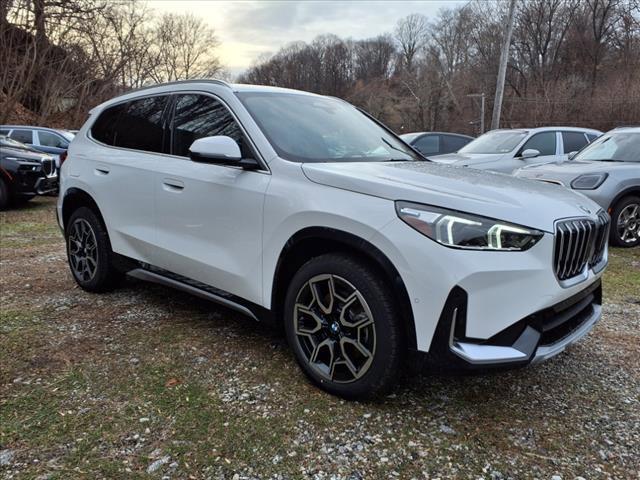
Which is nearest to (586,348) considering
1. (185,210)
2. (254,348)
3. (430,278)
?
(430,278)

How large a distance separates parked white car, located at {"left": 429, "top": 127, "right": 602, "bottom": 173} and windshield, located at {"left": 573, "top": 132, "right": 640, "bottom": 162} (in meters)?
1.16

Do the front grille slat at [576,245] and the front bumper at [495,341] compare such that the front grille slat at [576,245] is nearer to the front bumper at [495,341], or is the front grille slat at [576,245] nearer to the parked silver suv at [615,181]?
the front bumper at [495,341]

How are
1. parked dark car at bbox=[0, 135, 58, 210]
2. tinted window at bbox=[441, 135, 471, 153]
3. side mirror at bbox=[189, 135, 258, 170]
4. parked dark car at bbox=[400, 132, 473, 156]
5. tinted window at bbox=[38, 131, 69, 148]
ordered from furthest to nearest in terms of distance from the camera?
1. tinted window at bbox=[38, 131, 69, 148]
2. tinted window at bbox=[441, 135, 471, 153]
3. parked dark car at bbox=[400, 132, 473, 156]
4. parked dark car at bbox=[0, 135, 58, 210]
5. side mirror at bbox=[189, 135, 258, 170]

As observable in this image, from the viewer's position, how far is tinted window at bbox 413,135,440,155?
1205cm

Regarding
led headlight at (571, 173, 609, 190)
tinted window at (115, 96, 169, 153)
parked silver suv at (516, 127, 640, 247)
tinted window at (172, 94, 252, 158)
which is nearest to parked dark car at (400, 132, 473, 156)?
parked silver suv at (516, 127, 640, 247)

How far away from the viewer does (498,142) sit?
31.3ft

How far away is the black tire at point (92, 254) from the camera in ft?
13.8

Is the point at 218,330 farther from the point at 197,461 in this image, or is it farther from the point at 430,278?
the point at 430,278

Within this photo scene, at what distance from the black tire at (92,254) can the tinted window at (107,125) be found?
25.7 inches

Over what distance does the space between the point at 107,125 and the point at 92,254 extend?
115 cm

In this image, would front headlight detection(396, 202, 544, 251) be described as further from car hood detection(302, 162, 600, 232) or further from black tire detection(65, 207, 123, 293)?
black tire detection(65, 207, 123, 293)

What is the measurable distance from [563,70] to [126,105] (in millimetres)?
50477

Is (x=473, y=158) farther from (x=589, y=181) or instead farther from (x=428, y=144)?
(x=428, y=144)

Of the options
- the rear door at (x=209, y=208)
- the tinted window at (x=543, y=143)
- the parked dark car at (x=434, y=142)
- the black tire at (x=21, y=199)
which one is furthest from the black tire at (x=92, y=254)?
the parked dark car at (x=434, y=142)
